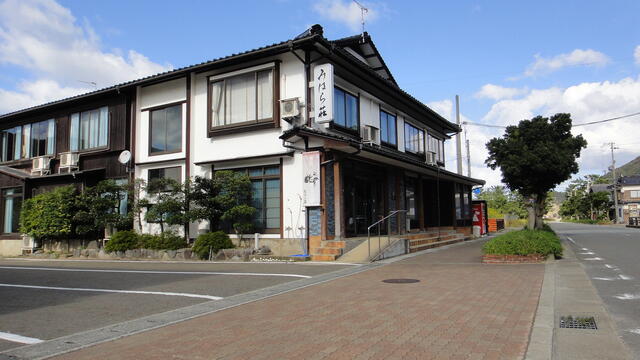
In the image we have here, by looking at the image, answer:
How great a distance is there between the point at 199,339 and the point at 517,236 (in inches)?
411

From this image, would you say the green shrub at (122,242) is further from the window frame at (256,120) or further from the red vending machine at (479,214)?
the red vending machine at (479,214)

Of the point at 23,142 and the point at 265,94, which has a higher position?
the point at 265,94

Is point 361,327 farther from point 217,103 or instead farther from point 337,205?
point 217,103

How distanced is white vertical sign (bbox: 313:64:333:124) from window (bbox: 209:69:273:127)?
6.06 ft

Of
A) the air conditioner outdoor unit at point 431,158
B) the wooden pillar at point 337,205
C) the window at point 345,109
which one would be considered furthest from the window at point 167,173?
the air conditioner outdoor unit at point 431,158

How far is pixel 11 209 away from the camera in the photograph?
2241cm

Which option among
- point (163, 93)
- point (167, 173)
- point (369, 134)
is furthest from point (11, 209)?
point (369, 134)

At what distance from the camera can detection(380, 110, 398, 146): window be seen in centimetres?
2044

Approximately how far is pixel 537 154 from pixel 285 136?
1079 centimetres

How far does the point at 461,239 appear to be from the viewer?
75.6 ft

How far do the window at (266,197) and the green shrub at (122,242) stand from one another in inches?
197

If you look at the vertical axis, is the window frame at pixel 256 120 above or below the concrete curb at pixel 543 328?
above

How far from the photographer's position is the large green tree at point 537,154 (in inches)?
717

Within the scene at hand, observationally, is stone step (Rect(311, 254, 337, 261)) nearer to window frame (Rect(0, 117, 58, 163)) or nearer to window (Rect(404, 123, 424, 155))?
window (Rect(404, 123, 424, 155))
